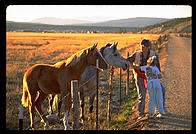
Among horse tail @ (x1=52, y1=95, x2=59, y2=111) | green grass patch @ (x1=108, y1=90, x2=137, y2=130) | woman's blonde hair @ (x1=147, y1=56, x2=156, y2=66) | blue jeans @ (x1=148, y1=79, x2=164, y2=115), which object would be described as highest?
woman's blonde hair @ (x1=147, y1=56, x2=156, y2=66)

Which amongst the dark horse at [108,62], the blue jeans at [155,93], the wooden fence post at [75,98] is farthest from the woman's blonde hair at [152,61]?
the wooden fence post at [75,98]

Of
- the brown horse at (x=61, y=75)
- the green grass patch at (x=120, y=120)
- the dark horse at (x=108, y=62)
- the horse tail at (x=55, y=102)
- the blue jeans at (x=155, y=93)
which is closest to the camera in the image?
the brown horse at (x=61, y=75)

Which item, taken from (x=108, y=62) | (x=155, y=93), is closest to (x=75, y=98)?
(x=155, y=93)

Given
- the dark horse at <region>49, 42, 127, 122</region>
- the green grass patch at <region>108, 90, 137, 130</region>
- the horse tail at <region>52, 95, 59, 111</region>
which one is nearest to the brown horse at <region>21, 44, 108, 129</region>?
the dark horse at <region>49, 42, 127, 122</region>

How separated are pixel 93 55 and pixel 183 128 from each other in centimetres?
266

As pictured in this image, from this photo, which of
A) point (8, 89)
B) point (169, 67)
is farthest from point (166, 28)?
point (8, 89)

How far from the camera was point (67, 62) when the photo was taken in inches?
256

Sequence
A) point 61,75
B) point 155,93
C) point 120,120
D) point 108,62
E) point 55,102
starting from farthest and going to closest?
point 55,102, point 108,62, point 120,120, point 155,93, point 61,75

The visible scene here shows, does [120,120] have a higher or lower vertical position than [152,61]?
lower

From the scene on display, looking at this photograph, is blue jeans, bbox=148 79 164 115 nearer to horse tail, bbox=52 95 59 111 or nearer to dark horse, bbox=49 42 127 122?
dark horse, bbox=49 42 127 122

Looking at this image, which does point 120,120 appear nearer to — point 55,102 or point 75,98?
point 55,102

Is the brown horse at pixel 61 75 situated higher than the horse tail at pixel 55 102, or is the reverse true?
the brown horse at pixel 61 75

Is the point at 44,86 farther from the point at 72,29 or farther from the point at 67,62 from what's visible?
the point at 72,29

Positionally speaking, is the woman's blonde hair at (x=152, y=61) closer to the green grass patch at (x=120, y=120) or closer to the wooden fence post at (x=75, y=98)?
the green grass patch at (x=120, y=120)
